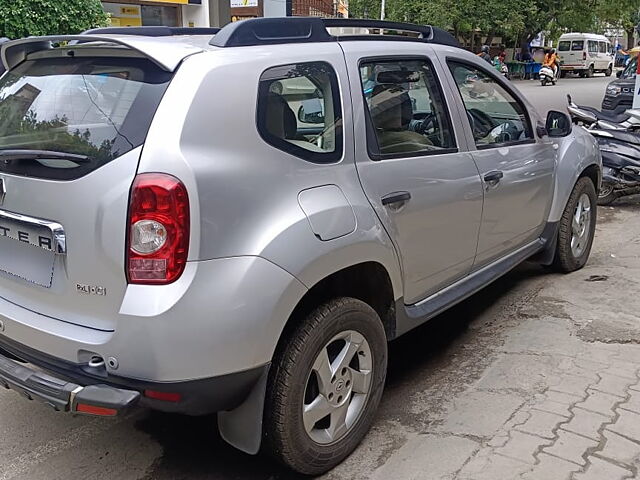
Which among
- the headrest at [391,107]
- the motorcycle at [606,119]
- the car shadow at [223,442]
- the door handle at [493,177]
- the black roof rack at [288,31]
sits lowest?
the car shadow at [223,442]

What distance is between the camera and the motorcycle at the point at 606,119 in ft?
27.1

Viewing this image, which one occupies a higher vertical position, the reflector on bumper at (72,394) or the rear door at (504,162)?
the rear door at (504,162)

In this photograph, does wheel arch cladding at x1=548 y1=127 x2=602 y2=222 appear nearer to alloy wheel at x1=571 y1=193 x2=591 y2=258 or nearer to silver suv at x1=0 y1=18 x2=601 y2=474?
Answer: alloy wheel at x1=571 y1=193 x2=591 y2=258

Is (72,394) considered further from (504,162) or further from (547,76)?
(547,76)

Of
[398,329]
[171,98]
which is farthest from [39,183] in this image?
[398,329]

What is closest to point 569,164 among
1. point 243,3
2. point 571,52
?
point 243,3

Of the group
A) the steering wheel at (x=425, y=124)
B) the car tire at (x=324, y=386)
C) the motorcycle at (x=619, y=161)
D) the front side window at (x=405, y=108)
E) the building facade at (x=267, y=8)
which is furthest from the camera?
the building facade at (x=267, y=8)

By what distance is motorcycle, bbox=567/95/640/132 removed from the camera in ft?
27.1

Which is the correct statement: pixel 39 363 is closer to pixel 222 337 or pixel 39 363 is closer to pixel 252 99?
pixel 222 337

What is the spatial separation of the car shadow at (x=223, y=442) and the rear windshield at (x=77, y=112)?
1387 mm

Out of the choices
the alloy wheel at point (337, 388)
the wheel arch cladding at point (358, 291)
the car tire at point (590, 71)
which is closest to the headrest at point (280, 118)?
the wheel arch cladding at point (358, 291)

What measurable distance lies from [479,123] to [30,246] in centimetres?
258

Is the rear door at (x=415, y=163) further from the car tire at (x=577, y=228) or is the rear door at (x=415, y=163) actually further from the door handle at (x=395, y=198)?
the car tire at (x=577, y=228)

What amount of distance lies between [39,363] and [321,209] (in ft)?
4.09
